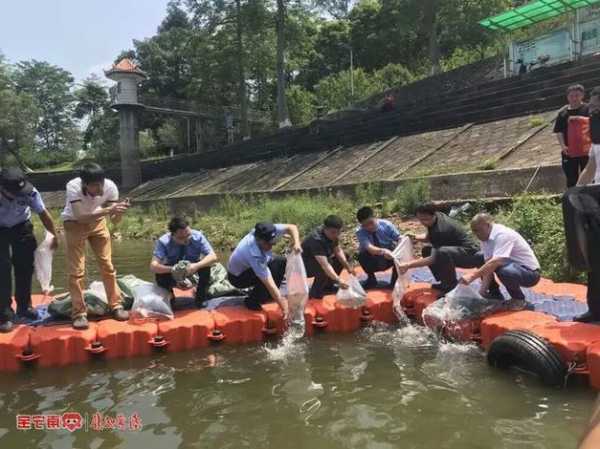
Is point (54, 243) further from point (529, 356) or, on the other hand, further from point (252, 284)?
point (529, 356)

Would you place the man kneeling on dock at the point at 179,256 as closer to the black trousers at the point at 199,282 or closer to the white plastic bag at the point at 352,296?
the black trousers at the point at 199,282

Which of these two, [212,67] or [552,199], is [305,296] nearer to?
[552,199]

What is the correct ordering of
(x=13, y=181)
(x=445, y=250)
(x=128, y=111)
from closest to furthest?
(x=13, y=181) → (x=445, y=250) → (x=128, y=111)

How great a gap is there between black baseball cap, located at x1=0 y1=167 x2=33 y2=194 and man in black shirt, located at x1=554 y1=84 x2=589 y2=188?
21.4 feet

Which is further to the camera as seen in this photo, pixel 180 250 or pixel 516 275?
pixel 180 250

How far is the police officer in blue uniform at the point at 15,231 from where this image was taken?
564 centimetres

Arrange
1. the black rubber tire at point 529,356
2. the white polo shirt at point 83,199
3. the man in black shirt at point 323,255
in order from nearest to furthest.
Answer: the black rubber tire at point 529,356
the white polo shirt at point 83,199
the man in black shirt at point 323,255

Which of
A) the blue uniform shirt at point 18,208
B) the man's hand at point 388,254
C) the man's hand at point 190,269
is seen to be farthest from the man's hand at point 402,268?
the blue uniform shirt at point 18,208

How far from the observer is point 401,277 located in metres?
6.79

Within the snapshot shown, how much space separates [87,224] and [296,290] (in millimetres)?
2411

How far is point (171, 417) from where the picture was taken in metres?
4.25

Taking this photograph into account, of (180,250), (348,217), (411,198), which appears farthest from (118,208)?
(348,217)

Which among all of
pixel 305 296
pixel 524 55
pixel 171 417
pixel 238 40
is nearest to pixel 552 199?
pixel 305 296

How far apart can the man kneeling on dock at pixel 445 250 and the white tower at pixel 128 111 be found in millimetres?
29787
